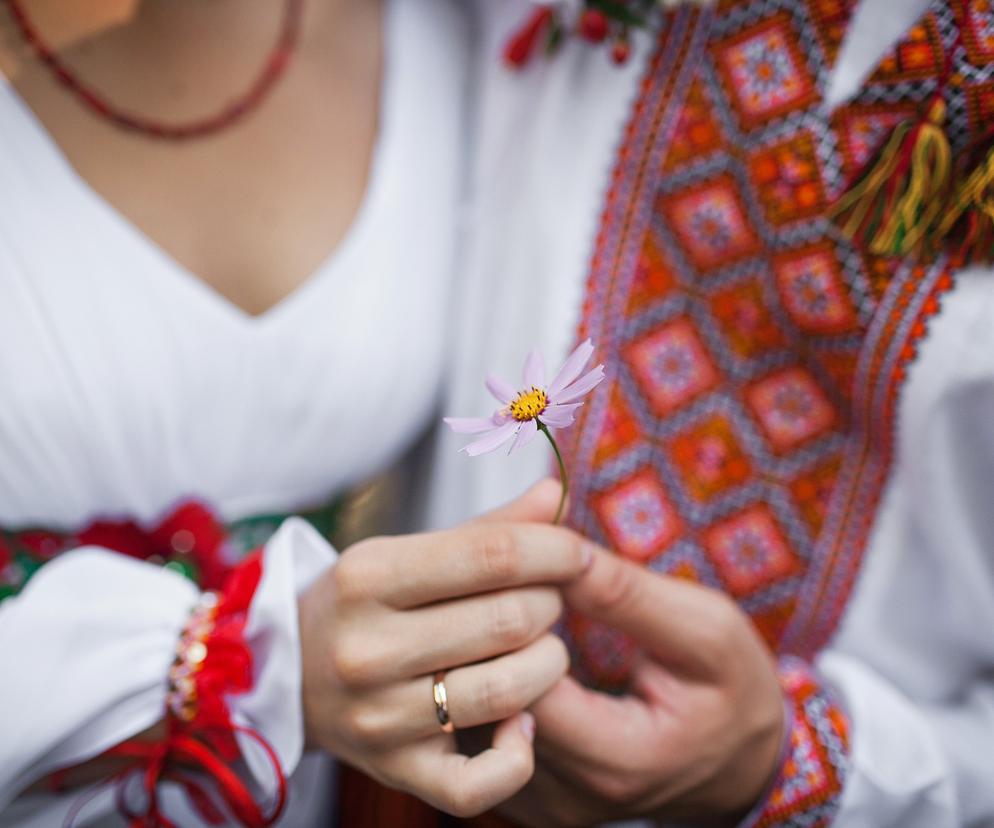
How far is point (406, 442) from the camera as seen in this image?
835 millimetres

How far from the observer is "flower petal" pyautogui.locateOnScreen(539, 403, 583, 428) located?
31 cm

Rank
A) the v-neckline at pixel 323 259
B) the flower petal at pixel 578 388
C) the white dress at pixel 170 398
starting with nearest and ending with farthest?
the flower petal at pixel 578 388 → the white dress at pixel 170 398 → the v-neckline at pixel 323 259

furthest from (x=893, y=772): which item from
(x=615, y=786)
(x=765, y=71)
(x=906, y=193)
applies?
(x=765, y=71)

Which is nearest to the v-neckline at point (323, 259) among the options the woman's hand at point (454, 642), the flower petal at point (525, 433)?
the woman's hand at point (454, 642)

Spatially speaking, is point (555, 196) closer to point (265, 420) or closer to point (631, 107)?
point (631, 107)

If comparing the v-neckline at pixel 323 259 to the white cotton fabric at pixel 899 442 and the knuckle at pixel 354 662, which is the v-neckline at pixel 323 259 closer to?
the white cotton fabric at pixel 899 442

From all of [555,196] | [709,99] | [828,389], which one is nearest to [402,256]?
[555,196]

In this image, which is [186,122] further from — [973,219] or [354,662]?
[973,219]

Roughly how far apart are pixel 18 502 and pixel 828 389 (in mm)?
723

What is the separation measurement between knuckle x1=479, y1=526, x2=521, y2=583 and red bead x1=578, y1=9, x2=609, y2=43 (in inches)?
18.7

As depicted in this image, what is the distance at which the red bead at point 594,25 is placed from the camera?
643 millimetres

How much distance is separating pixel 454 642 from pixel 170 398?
1.29 feet

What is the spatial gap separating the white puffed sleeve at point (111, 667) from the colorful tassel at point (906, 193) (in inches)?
18.8

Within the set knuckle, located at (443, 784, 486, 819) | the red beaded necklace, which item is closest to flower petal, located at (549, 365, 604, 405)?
knuckle, located at (443, 784, 486, 819)
